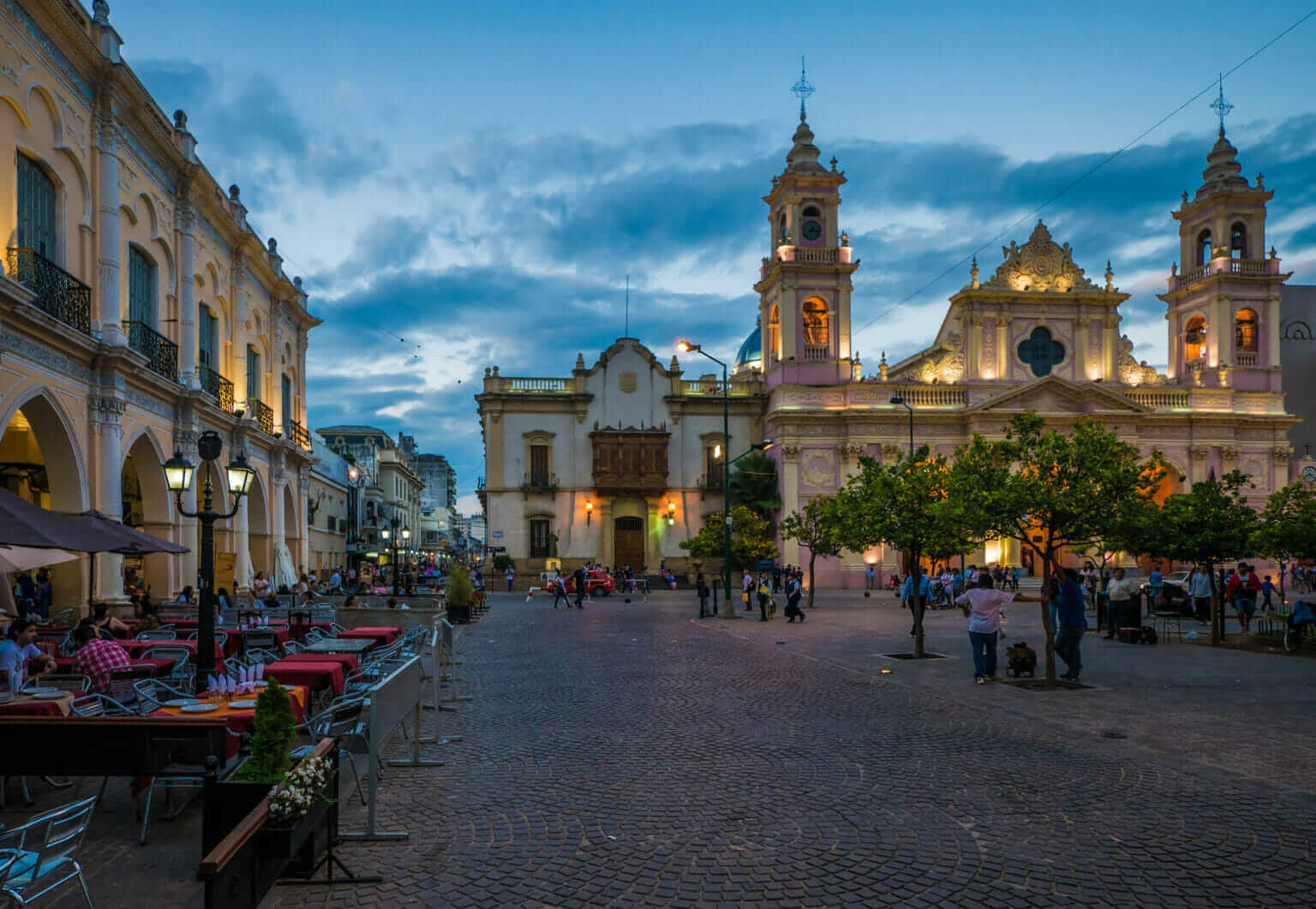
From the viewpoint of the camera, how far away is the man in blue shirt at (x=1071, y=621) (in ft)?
44.9

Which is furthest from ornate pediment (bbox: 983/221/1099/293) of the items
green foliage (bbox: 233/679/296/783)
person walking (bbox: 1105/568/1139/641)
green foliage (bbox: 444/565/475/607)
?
green foliage (bbox: 233/679/296/783)

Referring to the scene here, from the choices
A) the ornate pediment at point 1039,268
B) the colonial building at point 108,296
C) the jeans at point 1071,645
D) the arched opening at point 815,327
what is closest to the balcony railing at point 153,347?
the colonial building at point 108,296

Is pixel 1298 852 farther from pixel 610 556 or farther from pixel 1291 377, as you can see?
pixel 1291 377

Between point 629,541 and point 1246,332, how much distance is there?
39.6 m

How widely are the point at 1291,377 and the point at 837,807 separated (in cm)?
6949

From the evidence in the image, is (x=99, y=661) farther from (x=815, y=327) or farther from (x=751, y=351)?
(x=751, y=351)

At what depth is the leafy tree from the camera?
18.1m

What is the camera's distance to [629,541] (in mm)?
53812

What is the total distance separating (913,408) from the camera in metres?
51.2

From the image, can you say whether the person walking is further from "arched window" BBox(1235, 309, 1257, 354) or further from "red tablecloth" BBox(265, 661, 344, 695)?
"arched window" BBox(1235, 309, 1257, 354)

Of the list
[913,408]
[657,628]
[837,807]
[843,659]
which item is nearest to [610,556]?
[913,408]

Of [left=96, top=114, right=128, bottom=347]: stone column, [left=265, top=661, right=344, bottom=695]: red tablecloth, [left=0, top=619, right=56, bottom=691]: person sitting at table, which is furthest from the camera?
[left=96, top=114, right=128, bottom=347]: stone column

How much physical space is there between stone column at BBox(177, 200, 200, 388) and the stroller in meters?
27.1

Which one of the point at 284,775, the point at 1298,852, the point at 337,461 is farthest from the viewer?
the point at 337,461
